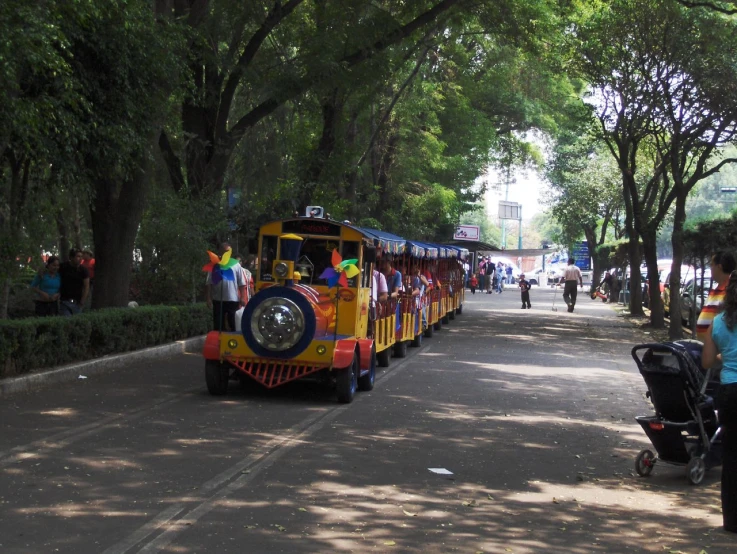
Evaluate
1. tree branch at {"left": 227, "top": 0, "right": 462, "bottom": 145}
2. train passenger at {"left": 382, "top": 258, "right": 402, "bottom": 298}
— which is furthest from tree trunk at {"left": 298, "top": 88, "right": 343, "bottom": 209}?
train passenger at {"left": 382, "top": 258, "right": 402, "bottom": 298}

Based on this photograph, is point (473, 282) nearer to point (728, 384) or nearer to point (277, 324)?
point (277, 324)

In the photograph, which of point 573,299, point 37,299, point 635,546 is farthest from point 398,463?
point 573,299

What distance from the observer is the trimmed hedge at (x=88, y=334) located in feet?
42.4

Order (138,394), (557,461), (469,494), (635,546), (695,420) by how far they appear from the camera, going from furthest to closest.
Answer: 1. (138,394)
2. (557,461)
3. (695,420)
4. (469,494)
5. (635,546)

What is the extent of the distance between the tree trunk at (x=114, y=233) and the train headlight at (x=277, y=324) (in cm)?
665

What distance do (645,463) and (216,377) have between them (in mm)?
6050

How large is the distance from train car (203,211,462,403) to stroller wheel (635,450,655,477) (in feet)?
15.3

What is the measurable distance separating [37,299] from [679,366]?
509 inches

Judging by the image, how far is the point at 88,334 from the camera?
48.9 feet

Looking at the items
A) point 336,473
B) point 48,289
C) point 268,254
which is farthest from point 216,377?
point 48,289

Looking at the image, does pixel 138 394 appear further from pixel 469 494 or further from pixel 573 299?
pixel 573 299

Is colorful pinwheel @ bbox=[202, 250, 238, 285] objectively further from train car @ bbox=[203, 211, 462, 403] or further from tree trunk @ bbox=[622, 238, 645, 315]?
tree trunk @ bbox=[622, 238, 645, 315]

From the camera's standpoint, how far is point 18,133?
11938mm

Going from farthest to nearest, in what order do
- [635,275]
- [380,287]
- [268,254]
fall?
1. [635,275]
2. [380,287]
3. [268,254]
